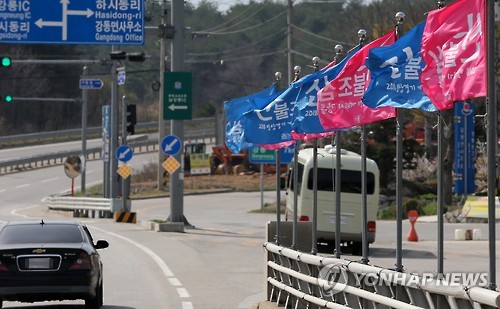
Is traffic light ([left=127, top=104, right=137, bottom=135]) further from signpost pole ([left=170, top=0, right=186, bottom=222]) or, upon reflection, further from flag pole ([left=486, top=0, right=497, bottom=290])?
flag pole ([left=486, top=0, right=497, bottom=290])

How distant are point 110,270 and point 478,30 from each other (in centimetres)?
1585

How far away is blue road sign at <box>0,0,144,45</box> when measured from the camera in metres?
36.3

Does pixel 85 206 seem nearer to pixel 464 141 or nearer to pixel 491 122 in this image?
pixel 464 141

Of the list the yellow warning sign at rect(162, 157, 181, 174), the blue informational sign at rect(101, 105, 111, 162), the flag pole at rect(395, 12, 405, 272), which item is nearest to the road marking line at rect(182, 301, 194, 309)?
the flag pole at rect(395, 12, 405, 272)

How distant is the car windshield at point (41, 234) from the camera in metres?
17.5

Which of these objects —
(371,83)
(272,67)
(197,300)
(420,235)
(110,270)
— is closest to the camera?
(371,83)

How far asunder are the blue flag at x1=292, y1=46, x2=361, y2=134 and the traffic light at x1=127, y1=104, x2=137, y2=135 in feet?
102

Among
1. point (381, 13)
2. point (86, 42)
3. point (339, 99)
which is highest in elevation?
point (381, 13)

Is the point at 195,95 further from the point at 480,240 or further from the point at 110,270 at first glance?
the point at 110,270

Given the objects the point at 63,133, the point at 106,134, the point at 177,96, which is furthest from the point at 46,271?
the point at 63,133

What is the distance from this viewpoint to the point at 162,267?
25.6m

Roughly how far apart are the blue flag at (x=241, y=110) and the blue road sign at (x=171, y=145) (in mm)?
17273

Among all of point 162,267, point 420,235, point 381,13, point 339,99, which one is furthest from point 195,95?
point 339,99

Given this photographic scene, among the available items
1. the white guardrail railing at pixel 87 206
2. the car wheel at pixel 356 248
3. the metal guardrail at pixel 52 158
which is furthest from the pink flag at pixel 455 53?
the metal guardrail at pixel 52 158
